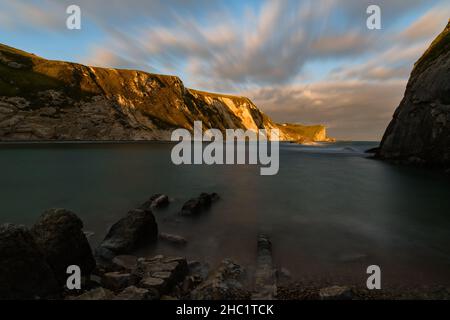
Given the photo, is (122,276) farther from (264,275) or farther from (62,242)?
(264,275)

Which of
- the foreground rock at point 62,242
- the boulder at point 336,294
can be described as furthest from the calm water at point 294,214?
the foreground rock at point 62,242

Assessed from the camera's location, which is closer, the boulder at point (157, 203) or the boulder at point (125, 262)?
the boulder at point (125, 262)

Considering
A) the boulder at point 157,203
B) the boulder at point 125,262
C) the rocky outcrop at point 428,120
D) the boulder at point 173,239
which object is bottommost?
the boulder at point 125,262

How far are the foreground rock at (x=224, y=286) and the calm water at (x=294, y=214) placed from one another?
1.40 metres

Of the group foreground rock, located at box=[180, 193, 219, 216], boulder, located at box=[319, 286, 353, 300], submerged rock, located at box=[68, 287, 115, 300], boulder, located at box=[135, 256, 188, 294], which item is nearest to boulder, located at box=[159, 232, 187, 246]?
boulder, located at box=[135, 256, 188, 294]

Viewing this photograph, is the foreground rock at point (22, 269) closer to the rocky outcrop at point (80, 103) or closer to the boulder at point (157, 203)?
the boulder at point (157, 203)

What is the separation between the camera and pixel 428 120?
120 ft

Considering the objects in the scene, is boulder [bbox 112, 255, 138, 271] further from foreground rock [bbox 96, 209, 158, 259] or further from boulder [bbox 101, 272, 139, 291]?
boulder [bbox 101, 272, 139, 291]

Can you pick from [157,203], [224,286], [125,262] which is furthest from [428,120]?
[125,262]

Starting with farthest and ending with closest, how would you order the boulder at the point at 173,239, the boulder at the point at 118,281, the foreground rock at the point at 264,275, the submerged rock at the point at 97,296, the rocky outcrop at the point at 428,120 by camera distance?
the rocky outcrop at the point at 428,120 < the boulder at the point at 173,239 < the boulder at the point at 118,281 < the foreground rock at the point at 264,275 < the submerged rock at the point at 97,296

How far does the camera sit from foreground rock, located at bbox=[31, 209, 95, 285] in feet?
27.4

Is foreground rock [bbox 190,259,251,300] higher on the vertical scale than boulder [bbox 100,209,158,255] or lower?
lower

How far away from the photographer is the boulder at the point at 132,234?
10.5 m

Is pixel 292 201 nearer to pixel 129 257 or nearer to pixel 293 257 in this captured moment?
pixel 293 257
